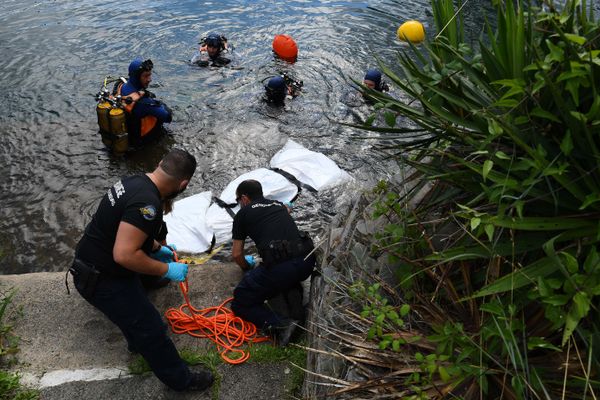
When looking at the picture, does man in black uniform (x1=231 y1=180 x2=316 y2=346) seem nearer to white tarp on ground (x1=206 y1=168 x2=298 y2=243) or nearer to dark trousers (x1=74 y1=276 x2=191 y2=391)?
dark trousers (x1=74 y1=276 x2=191 y2=391)

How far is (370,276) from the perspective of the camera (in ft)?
9.97

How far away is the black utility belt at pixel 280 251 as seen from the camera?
4297mm

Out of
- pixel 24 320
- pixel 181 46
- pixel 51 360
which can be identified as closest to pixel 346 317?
pixel 51 360

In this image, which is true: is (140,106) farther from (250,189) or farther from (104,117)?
(250,189)

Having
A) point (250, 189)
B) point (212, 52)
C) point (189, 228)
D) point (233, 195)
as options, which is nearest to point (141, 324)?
point (250, 189)

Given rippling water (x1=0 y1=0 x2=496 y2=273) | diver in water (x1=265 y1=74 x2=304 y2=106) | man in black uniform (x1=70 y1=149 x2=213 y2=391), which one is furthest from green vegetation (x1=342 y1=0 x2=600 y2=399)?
diver in water (x1=265 y1=74 x2=304 y2=106)

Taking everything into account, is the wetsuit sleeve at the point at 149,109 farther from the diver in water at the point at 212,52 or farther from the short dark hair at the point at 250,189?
the short dark hair at the point at 250,189

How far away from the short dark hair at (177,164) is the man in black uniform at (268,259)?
1289 mm

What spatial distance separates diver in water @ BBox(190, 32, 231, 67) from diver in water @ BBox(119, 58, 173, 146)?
107 inches

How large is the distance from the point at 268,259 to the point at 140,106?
4184 millimetres

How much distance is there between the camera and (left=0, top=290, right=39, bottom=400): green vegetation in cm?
327

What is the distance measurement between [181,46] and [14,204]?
580cm

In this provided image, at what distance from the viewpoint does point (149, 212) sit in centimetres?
307

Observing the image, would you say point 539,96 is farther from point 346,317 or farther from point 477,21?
point 477,21
